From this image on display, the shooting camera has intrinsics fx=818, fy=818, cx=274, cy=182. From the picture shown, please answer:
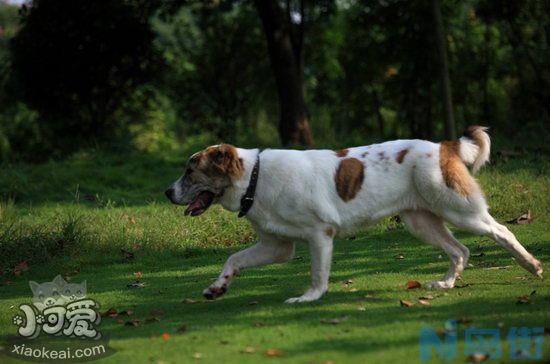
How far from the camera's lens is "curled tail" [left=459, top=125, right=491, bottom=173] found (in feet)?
28.5

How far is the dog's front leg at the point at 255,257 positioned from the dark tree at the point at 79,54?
13.5 metres

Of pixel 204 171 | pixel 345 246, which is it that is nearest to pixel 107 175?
pixel 345 246

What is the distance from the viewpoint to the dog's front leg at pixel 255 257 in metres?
8.30

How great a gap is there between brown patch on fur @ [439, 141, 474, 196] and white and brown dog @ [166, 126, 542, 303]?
0.01m

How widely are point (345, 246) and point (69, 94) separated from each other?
489 inches

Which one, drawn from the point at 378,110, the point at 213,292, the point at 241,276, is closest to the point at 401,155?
the point at 213,292

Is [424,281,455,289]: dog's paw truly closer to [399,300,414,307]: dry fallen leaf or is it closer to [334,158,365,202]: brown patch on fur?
[399,300,414,307]: dry fallen leaf

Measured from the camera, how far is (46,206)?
1457 cm

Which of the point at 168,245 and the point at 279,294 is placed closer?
the point at 279,294

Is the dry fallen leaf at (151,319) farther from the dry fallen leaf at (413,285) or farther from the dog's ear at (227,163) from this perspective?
the dry fallen leaf at (413,285)

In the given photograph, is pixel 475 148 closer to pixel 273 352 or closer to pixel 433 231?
pixel 433 231

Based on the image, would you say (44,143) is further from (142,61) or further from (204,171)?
(204,171)

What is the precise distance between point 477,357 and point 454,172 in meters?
2.93

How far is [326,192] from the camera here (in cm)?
841
